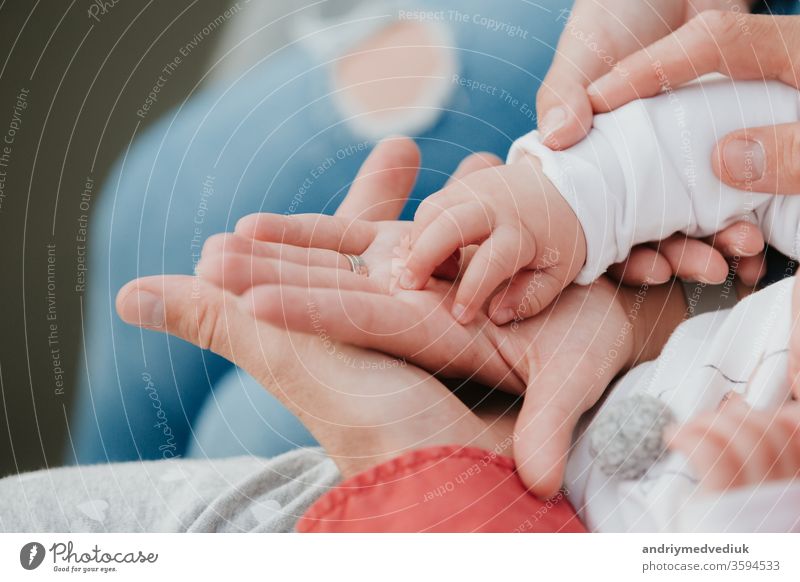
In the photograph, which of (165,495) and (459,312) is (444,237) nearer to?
(459,312)

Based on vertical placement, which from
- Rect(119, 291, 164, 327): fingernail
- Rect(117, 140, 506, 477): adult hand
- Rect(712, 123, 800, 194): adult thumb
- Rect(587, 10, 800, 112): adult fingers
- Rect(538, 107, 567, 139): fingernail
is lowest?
Rect(117, 140, 506, 477): adult hand

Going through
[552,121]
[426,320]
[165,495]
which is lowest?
[165,495]

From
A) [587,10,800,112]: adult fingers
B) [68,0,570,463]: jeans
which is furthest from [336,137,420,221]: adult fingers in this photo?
[587,10,800,112]: adult fingers

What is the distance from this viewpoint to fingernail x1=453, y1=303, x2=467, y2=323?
1.54 ft

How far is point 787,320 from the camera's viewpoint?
485 millimetres

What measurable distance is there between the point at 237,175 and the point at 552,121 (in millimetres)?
192

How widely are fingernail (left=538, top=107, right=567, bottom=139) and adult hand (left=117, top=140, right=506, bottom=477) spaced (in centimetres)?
16

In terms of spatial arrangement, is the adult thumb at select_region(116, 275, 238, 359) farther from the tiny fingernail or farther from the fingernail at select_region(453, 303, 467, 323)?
the tiny fingernail

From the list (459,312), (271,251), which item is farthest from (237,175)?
(459,312)

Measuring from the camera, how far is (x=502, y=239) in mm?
468

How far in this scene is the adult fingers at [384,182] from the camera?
500 millimetres

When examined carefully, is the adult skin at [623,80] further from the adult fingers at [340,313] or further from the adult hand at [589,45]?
the adult fingers at [340,313]

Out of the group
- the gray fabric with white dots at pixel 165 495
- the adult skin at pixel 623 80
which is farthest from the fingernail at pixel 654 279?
the gray fabric with white dots at pixel 165 495

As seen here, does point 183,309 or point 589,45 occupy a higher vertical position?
point 589,45
